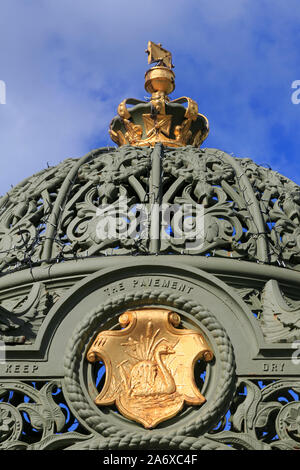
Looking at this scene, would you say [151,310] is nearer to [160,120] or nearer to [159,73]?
[160,120]

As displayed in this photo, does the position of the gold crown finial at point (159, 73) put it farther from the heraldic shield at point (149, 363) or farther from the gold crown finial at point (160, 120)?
the heraldic shield at point (149, 363)

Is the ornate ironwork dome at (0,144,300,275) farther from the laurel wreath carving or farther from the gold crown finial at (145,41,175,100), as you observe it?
the gold crown finial at (145,41,175,100)

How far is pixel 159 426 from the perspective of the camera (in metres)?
14.2

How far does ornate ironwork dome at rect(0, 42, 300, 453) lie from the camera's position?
14.2 metres

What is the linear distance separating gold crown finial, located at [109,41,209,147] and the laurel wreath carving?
22.7 ft

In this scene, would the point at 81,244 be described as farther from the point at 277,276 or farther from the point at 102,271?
the point at 277,276

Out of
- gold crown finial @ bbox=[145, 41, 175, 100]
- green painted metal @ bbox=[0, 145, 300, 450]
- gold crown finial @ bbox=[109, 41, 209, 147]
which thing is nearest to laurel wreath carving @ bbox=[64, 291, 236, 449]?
green painted metal @ bbox=[0, 145, 300, 450]

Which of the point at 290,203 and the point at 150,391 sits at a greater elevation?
the point at 290,203

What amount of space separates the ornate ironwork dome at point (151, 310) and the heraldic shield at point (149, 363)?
0.07 feet

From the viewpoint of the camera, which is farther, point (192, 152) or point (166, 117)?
point (166, 117)

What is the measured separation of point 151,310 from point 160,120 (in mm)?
7862
